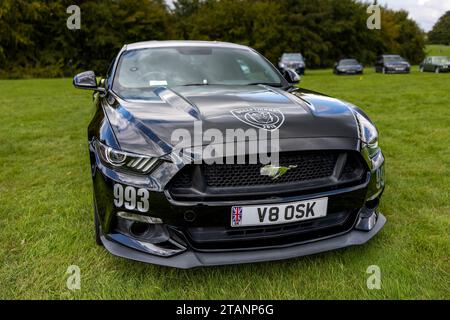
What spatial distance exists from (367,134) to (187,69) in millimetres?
1545

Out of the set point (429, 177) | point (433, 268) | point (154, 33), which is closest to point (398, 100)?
point (429, 177)

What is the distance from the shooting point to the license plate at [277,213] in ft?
6.32

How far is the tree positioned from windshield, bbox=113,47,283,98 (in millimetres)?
98743

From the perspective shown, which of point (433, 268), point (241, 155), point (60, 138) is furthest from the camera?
point (60, 138)

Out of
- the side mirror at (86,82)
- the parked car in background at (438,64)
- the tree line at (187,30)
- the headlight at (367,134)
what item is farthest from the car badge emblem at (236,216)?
the tree line at (187,30)

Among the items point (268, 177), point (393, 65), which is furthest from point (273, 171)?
point (393, 65)

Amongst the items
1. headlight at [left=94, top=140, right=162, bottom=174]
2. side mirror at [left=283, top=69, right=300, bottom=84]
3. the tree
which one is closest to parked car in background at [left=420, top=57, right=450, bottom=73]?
side mirror at [left=283, top=69, right=300, bottom=84]

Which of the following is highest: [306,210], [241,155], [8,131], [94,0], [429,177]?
[94,0]

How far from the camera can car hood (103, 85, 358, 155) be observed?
6.53 ft

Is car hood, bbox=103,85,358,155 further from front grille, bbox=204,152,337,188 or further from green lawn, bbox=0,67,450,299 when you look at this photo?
green lawn, bbox=0,67,450,299

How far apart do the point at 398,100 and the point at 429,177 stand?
20.4 feet

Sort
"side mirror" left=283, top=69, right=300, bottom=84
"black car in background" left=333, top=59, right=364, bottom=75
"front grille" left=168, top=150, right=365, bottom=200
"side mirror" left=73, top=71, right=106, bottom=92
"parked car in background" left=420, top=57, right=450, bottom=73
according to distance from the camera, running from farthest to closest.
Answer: "black car in background" left=333, top=59, right=364, bottom=75 < "parked car in background" left=420, top=57, right=450, bottom=73 < "side mirror" left=283, top=69, right=300, bottom=84 < "side mirror" left=73, top=71, right=106, bottom=92 < "front grille" left=168, top=150, right=365, bottom=200

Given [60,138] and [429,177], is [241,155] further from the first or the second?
[60,138]

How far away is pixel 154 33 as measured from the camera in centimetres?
3394
